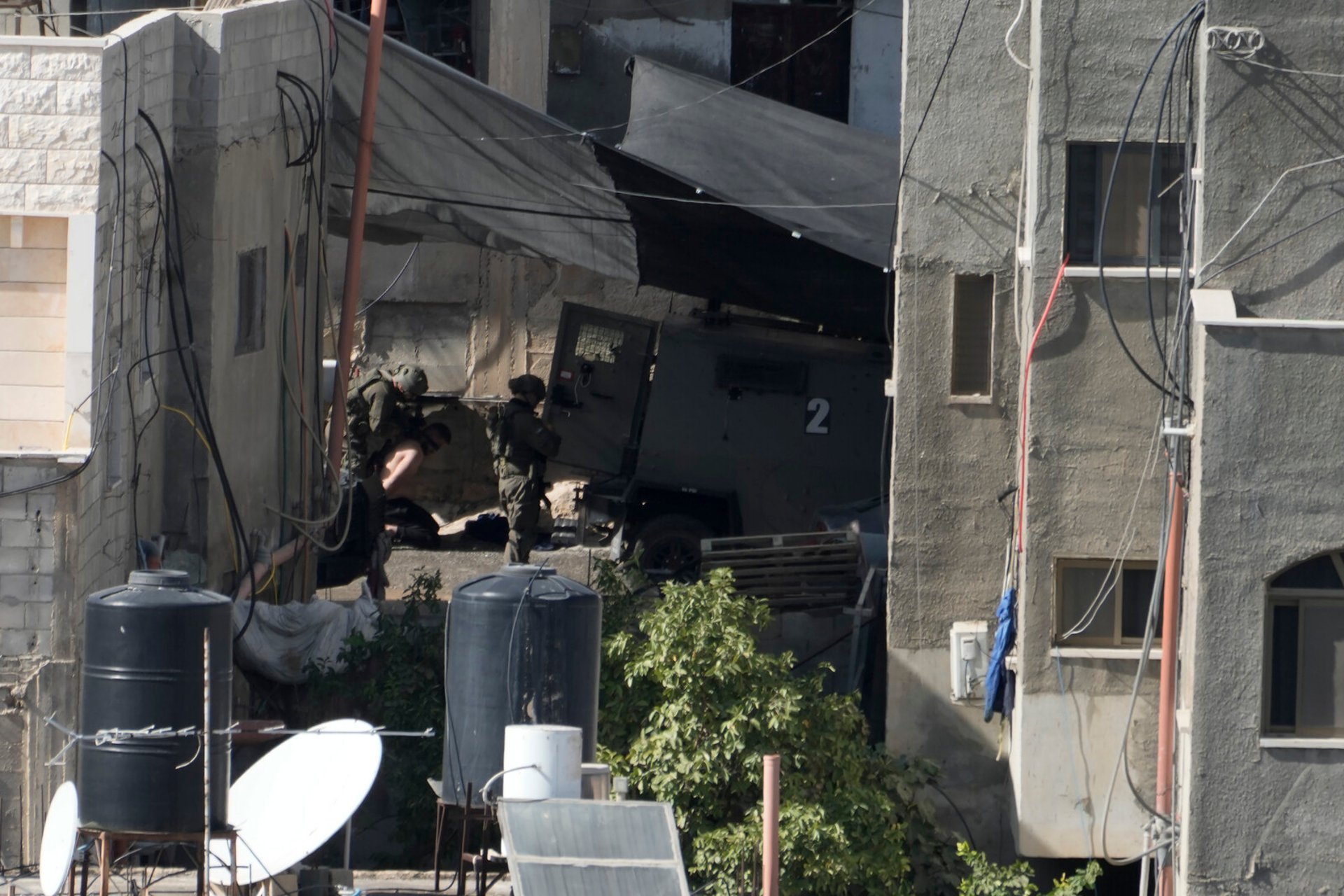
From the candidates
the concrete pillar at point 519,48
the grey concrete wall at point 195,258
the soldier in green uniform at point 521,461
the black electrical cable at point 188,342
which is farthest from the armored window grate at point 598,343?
the black electrical cable at point 188,342

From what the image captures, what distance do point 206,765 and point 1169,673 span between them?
649 centimetres

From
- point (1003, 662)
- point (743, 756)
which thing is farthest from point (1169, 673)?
point (743, 756)

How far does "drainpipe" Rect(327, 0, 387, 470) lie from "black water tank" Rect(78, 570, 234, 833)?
274 inches

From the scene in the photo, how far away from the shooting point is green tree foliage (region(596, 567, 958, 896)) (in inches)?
470

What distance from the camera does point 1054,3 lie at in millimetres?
12586

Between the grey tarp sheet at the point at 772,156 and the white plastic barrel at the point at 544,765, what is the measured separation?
6.94m

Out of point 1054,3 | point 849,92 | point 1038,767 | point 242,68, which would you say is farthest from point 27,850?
point 849,92

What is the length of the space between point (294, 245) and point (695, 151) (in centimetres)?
341

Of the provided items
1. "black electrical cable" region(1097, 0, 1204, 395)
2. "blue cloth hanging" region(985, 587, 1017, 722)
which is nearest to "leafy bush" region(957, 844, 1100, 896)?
"blue cloth hanging" region(985, 587, 1017, 722)

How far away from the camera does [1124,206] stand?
1284cm

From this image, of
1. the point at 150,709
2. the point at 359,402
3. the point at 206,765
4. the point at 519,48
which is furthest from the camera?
the point at 519,48

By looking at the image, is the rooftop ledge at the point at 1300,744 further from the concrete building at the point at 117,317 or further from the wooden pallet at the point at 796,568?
the concrete building at the point at 117,317

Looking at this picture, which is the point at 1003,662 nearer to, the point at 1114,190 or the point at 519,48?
the point at 1114,190

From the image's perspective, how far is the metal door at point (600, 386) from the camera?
61.4ft
